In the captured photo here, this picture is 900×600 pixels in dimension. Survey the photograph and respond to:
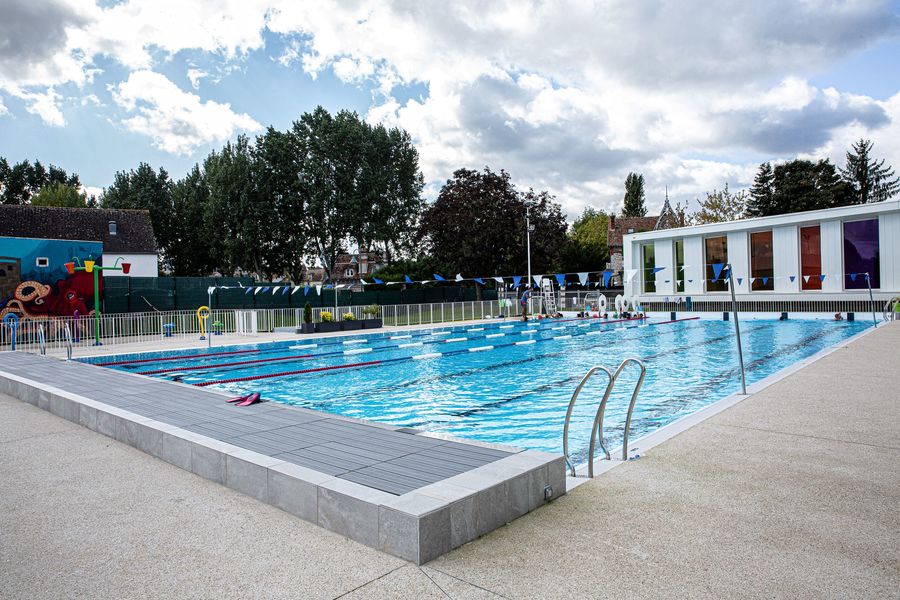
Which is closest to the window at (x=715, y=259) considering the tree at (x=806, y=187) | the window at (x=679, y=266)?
the window at (x=679, y=266)

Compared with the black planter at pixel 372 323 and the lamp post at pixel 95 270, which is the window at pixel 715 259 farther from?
the lamp post at pixel 95 270

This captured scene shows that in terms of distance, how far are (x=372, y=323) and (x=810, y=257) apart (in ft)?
76.6

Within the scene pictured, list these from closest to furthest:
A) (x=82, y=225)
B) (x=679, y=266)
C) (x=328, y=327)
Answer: (x=328, y=327), (x=679, y=266), (x=82, y=225)

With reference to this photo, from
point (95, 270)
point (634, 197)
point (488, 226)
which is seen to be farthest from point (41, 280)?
point (634, 197)

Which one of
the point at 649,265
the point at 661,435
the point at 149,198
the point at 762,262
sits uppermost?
the point at 149,198

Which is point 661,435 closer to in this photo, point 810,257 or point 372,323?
point 372,323

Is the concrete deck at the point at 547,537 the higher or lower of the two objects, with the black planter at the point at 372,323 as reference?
lower

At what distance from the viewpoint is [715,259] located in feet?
Answer: 106

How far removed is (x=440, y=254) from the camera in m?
45.5

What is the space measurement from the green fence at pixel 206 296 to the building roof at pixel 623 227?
107 feet

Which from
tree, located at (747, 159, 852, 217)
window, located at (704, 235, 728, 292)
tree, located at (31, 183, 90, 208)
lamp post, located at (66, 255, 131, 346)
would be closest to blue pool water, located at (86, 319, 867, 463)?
lamp post, located at (66, 255, 131, 346)

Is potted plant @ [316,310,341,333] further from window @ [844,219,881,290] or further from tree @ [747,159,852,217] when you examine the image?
tree @ [747,159,852,217]

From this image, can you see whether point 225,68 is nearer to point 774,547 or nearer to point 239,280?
point 239,280

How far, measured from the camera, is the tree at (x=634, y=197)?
8662 cm
